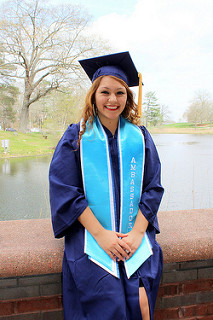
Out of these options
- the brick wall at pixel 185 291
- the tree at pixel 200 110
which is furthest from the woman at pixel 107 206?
the tree at pixel 200 110

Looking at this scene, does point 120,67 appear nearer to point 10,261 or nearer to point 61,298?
→ point 10,261

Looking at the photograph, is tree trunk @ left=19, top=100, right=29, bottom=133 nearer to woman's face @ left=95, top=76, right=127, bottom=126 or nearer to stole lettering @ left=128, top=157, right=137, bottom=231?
woman's face @ left=95, top=76, right=127, bottom=126

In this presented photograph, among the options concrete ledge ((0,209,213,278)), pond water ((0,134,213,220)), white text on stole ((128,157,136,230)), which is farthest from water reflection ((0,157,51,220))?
white text on stole ((128,157,136,230))

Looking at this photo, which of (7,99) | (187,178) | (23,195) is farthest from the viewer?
(7,99)

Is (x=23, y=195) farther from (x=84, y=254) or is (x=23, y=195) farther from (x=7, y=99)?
(x=7, y=99)

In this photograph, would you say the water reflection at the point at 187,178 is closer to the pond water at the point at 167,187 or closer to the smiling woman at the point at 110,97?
the pond water at the point at 167,187

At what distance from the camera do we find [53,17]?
18812 mm

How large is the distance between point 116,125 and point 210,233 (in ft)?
3.01

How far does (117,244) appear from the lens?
1299 mm

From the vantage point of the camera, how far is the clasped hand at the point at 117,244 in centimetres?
130

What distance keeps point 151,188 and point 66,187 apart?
48cm

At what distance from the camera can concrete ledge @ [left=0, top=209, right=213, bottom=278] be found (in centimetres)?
136

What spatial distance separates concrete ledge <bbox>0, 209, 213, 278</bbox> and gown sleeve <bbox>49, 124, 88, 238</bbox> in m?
0.16

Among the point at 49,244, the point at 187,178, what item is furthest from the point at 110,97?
the point at 187,178
